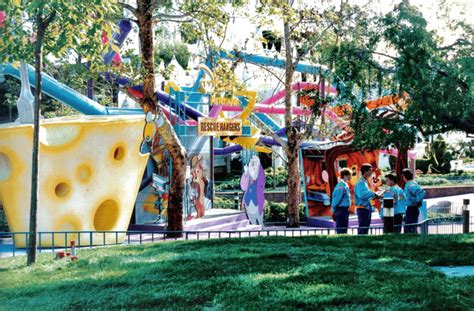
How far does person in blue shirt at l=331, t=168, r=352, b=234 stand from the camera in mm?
15469

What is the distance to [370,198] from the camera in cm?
1559

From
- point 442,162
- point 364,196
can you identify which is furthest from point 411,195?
point 442,162

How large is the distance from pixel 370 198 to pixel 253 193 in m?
8.85

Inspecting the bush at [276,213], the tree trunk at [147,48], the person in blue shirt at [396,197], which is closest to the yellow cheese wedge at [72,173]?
the tree trunk at [147,48]

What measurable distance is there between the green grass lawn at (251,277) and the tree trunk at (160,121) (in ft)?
14.8

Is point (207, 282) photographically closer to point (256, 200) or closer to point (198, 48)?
point (198, 48)

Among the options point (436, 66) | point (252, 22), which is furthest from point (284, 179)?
point (436, 66)

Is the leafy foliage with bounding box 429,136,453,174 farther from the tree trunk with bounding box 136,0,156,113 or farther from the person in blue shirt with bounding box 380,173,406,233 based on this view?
the tree trunk with bounding box 136,0,156,113

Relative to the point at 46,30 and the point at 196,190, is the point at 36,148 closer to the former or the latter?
the point at 46,30

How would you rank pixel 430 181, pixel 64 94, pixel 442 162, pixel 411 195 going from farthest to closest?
pixel 442 162, pixel 430 181, pixel 64 94, pixel 411 195

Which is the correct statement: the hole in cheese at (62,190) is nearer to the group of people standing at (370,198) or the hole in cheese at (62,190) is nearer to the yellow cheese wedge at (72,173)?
the yellow cheese wedge at (72,173)

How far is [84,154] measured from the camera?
16250mm

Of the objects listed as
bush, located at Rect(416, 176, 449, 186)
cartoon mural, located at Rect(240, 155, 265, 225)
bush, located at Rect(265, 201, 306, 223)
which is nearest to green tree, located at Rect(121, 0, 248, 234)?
cartoon mural, located at Rect(240, 155, 265, 225)

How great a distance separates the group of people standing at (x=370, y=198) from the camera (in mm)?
15359
